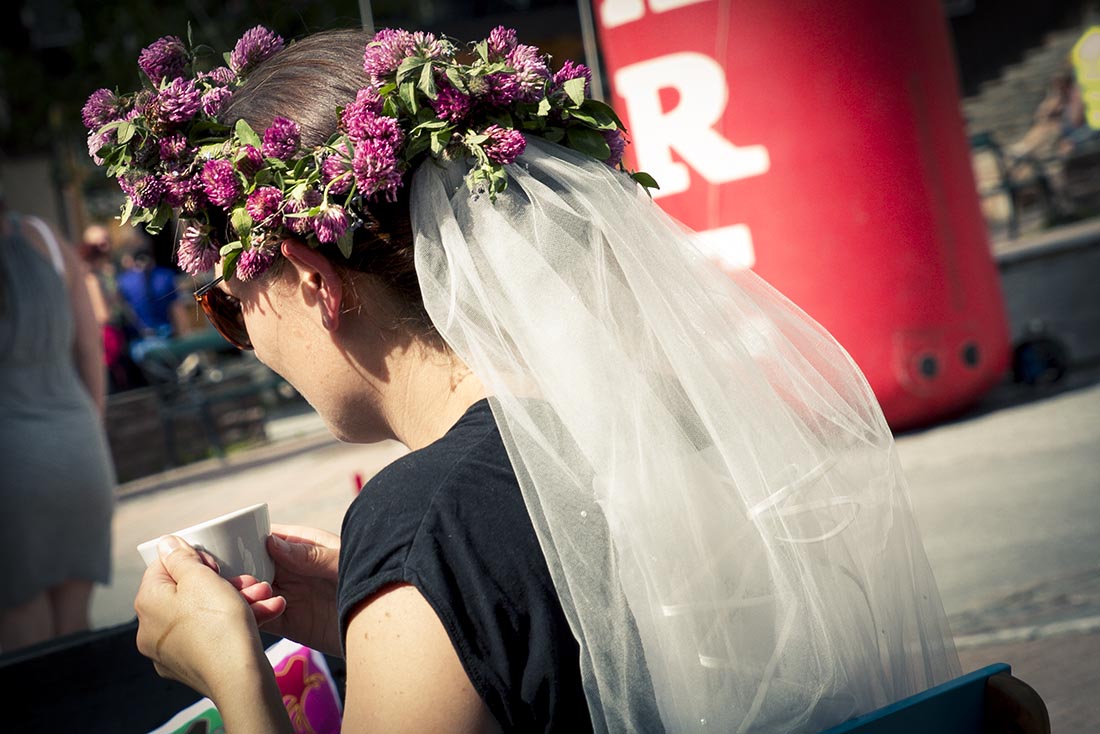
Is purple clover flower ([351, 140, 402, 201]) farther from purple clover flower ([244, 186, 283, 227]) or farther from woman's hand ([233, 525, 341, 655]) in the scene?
woman's hand ([233, 525, 341, 655])

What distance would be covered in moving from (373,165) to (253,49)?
19.0 inches

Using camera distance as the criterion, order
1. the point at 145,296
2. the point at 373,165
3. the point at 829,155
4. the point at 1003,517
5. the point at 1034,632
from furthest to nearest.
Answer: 1. the point at 145,296
2. the point at 829,155
3. the point at 1003,517
4. the point at 1034,632
5. the point at 373,165

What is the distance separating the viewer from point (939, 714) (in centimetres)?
128

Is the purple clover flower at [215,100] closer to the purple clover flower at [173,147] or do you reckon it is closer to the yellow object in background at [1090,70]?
the purple clover flower at [173,147]

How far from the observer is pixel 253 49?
5.98 feet

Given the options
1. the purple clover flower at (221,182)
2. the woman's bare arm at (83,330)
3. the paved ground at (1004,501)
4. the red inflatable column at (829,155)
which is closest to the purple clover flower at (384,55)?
the purple clover flower at (221,182)

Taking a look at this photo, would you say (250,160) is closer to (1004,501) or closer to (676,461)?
(676,461)

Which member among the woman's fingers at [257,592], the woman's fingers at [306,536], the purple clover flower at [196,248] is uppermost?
the purple clover flower at [196,248]

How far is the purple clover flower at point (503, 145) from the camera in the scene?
59.7 inches

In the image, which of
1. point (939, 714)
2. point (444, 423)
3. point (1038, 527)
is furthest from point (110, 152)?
point (1038, 527)

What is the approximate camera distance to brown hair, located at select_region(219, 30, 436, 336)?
1.55 metres

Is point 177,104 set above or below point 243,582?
above

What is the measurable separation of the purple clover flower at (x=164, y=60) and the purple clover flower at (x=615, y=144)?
0.64 m

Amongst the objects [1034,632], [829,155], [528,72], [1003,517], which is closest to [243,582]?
[528,72]
